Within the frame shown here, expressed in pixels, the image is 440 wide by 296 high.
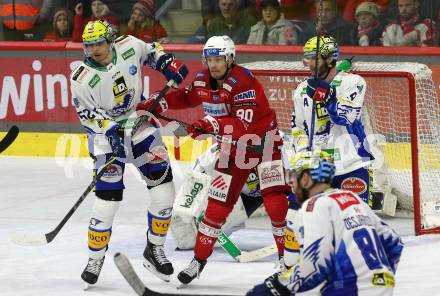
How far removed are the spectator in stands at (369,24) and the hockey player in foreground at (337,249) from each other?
5847 millimetres

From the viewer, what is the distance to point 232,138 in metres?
6.81

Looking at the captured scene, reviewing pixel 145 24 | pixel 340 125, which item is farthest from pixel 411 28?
pixel 340 125

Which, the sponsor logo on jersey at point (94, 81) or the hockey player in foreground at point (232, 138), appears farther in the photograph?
the sponsor logo on jersey at point (94, 81)

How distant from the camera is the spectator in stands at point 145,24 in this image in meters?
11.1

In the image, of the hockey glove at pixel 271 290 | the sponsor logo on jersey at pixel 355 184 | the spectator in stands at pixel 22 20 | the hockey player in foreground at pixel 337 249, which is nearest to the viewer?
the hockey player in foreground at pixel 337 249

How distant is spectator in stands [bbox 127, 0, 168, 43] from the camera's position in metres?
11.1

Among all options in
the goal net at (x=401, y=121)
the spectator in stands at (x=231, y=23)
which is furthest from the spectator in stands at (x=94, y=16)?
the goal net at (x=401, y=121)

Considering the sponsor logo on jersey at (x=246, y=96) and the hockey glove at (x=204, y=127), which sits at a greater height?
the sponsor logo on jersey at (x=246, y=96)

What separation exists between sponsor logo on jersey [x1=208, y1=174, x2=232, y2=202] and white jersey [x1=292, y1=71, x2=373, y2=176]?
1.83 feet

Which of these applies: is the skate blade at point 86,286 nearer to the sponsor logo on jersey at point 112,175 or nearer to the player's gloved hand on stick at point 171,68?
the sponsor logo on jersey at point 112,175

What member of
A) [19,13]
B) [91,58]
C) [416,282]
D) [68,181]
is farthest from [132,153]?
[19,13]

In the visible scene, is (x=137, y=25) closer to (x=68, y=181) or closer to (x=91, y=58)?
(x=68, y=181)

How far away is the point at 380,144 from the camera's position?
884 cm

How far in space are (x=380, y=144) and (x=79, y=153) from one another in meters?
3.37
